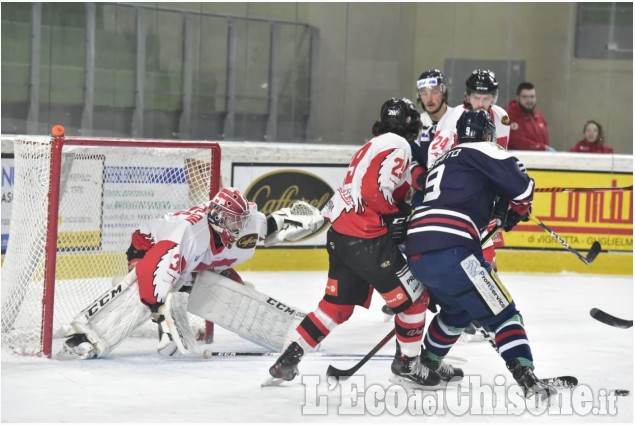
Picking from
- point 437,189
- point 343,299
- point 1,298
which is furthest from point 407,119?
point 1,298


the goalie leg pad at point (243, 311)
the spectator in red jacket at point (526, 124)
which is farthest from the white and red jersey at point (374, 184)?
the spectator in red jacket at point (526, 124)

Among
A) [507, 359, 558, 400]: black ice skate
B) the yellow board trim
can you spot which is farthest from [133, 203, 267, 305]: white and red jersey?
the yellow board trim

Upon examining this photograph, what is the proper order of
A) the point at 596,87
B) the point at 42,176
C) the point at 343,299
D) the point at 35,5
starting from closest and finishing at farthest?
the point at 343,299 → the point at 42,176 → the point at 35,5 → the point at 596,87

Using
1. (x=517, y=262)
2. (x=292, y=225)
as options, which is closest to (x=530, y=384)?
(x=292, y=225)

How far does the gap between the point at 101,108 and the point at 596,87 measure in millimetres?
3619

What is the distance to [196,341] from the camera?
476cm

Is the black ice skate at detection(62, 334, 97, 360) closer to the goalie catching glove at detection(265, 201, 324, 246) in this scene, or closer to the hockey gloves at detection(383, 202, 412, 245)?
the goalie catching glove at detection(265, 201, 324, 246)

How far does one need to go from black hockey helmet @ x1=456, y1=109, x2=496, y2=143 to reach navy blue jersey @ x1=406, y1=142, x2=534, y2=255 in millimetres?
43

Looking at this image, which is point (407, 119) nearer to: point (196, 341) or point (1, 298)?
point (196, 341)

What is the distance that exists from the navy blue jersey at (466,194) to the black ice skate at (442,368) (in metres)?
0.47

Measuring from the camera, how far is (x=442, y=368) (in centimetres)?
415

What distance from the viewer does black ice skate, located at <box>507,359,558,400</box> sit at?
11.9 ft

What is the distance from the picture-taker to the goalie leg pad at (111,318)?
14.7 ft

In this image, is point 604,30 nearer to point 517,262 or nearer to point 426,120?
point 517,262
